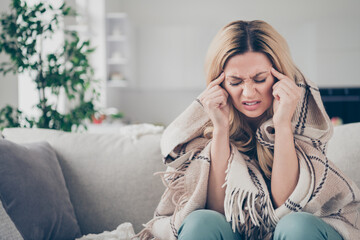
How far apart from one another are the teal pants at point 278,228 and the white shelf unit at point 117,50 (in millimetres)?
4601

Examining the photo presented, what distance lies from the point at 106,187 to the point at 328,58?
495 cm

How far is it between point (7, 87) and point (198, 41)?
155 inches

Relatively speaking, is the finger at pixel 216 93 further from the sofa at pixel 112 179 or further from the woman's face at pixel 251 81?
the sofa at pixel 112 179

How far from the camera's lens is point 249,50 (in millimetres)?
1302

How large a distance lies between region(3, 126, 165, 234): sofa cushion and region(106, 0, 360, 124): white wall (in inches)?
160

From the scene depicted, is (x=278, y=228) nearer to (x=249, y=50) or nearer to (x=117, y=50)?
(x=249, y=50)

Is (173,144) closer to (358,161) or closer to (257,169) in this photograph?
(257,169)

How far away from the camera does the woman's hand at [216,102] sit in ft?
4.42

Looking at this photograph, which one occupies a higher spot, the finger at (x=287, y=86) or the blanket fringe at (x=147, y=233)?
the finger at (x=287, y=86)

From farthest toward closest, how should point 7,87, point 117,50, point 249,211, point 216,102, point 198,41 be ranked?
point 198,41, point 117,50, point 7,87, point 216,102, point 249,211

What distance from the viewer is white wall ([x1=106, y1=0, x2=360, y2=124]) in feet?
A: 18.9

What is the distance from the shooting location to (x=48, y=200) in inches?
56.4

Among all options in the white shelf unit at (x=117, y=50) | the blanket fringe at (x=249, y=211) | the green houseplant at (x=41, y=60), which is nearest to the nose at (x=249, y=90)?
the blanket fringe at (x=249, y=211)

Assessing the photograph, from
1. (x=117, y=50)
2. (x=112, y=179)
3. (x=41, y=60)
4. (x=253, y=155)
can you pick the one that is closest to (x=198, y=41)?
(x=117, y=50)
